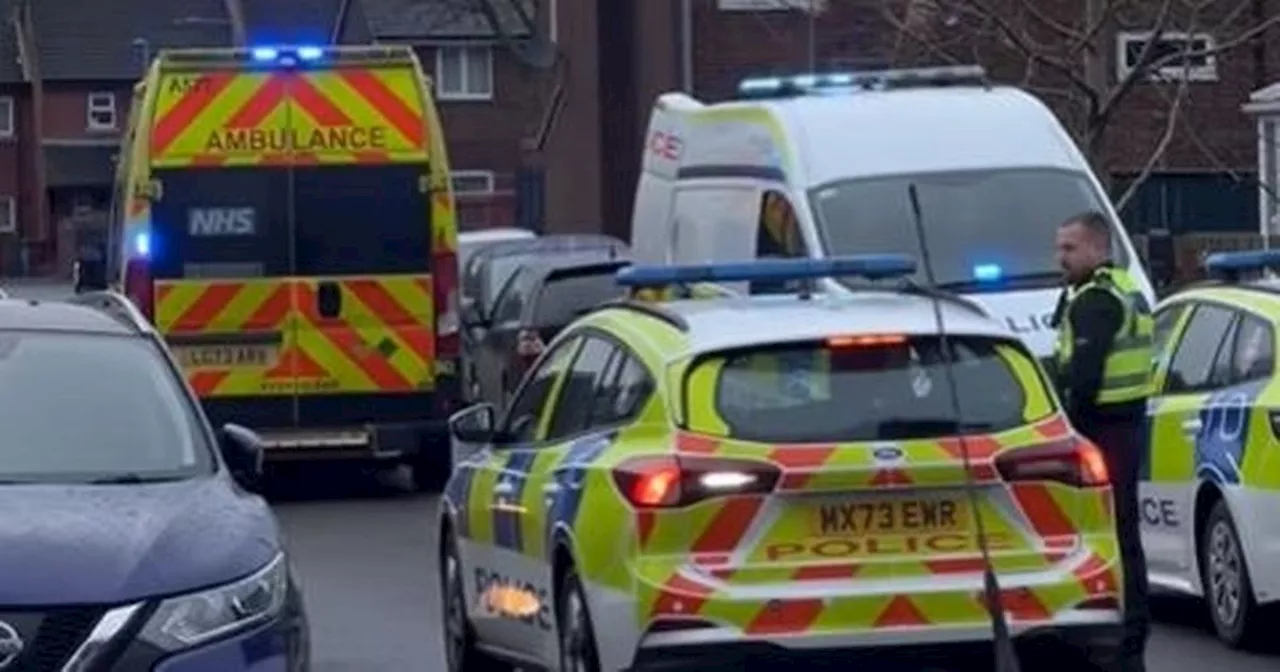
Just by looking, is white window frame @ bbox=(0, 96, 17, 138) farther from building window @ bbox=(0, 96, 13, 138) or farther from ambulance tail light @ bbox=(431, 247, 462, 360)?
ambulance tail light @ bbox=(431, 247, 462, 360)

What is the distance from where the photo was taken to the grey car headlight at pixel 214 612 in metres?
9.35

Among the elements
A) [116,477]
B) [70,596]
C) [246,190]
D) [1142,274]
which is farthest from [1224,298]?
[246,190]

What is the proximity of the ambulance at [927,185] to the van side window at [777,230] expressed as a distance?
0.01 m

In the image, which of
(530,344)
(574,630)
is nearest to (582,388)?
(574,630)

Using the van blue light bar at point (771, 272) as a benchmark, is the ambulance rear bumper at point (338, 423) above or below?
below

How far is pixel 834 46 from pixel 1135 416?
33.4 m

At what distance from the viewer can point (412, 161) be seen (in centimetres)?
2255

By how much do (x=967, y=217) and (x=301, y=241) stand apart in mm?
5417

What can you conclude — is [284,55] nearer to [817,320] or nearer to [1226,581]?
[1226,581]

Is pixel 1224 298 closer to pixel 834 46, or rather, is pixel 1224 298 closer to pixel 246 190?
pixel 246 190

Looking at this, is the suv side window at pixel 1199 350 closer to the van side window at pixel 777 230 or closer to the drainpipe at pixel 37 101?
the van side window at pixel 777 230

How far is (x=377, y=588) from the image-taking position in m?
18.0

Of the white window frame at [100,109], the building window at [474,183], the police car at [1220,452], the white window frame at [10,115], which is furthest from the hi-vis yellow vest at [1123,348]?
the white window frame at [10,115]

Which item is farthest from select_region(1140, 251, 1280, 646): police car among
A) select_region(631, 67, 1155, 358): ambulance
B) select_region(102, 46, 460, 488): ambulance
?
select_region(102, 46, 460, 488): ambulance
